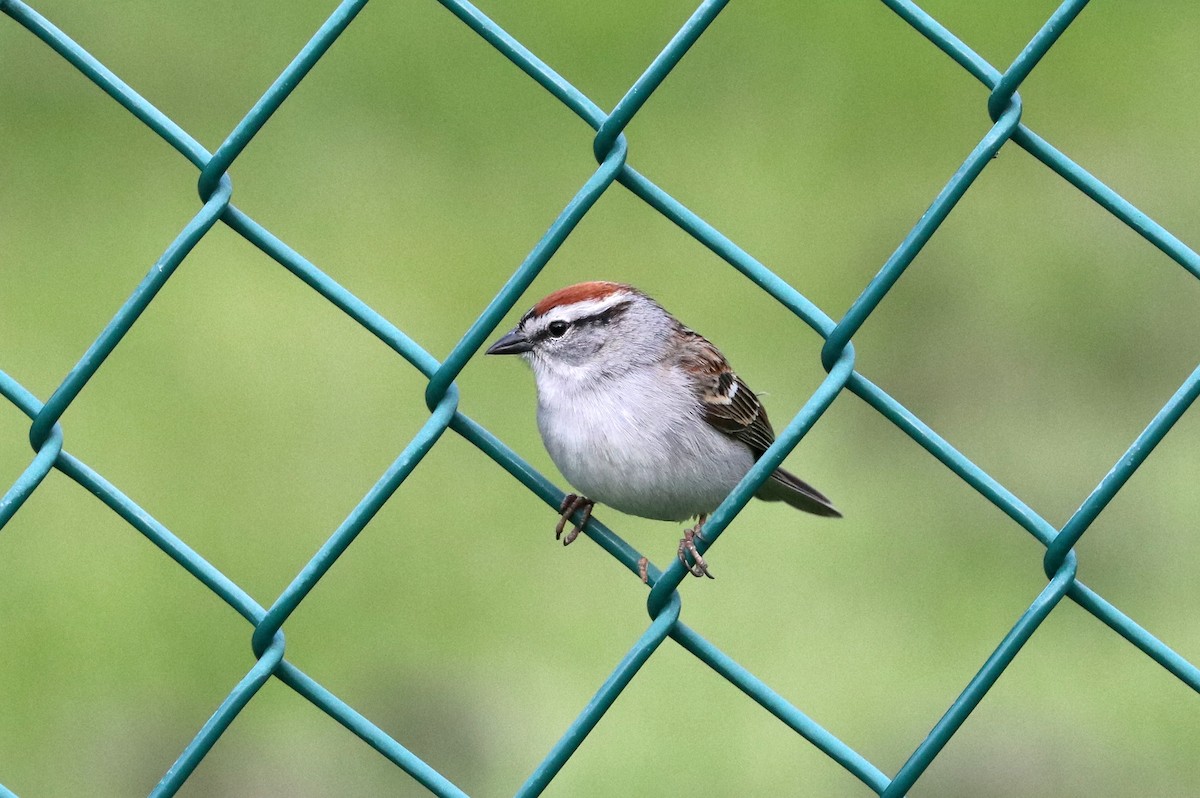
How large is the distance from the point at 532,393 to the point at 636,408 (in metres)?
1.98

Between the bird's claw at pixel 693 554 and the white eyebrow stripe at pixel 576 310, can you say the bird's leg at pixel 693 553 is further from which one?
the white eyebrow stripe at pixel 576 310

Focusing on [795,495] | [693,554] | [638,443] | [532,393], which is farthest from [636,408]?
[532,393]

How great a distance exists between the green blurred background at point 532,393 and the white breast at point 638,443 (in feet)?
4.42

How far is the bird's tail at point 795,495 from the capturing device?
346 centimetres

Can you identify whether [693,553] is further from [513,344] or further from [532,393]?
[532,393]

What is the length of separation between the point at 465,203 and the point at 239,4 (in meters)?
1.30

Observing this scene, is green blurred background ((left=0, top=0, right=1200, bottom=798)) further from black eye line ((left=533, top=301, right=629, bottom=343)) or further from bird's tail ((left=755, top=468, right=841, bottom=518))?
black eye line ((left=533, top=301, right=629, bottom=343))

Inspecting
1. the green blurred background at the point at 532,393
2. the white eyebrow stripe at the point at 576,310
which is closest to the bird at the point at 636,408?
the white eyebrow stripe at the point at 576,310

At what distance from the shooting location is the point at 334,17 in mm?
1825

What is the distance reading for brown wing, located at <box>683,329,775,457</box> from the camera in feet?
10.9

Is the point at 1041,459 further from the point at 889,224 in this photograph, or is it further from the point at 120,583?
the point at 120,583

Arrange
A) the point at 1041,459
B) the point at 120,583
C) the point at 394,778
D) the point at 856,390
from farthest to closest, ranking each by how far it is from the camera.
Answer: the point at 1041,459 < the point at 120,583 < the point at 394,778 < the point at 856,390

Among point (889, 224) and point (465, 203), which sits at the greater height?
point (889, 224)

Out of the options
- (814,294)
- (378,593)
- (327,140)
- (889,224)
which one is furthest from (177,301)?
(889,224)
